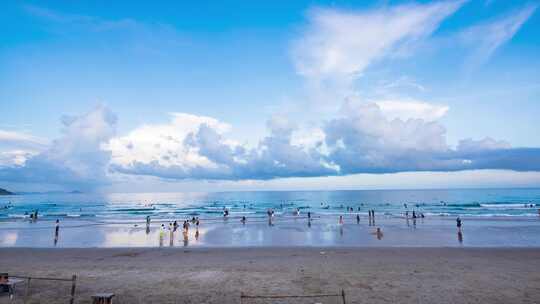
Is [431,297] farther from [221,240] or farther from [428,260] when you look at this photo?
[221,240]

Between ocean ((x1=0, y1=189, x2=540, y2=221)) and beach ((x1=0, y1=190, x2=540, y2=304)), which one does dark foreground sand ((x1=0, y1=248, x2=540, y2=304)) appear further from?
ocean ((x1=0, y1=189, x2=540, y2=221))

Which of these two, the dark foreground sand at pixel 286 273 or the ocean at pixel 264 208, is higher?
the ocean at pixel 264 208

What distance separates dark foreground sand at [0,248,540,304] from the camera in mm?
12977

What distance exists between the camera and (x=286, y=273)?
54.5ft

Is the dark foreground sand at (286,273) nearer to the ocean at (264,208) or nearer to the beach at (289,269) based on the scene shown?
the beach at (289,269)

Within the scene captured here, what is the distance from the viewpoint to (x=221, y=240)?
30.5m

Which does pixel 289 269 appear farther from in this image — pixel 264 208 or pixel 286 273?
pixel 264 208

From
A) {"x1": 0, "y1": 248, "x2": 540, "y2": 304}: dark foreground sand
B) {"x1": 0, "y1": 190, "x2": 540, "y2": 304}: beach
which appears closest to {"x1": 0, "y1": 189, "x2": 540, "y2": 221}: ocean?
{"x1": 0, "y1": 190, "x2": 540, "y2": 304}: beach

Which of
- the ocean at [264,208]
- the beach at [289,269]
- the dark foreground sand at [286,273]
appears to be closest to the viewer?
the dark foreground sand at [286,273]

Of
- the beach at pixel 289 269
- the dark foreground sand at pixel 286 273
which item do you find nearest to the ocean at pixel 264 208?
the beach at pixel 289 269

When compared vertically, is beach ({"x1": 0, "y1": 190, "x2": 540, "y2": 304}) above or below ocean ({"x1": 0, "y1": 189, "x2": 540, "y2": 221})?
below

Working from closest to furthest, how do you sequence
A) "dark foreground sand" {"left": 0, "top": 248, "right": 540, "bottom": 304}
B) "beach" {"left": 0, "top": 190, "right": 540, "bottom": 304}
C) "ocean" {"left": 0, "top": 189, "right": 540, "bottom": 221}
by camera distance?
"dark foreground sand" {"left": 0, "top": 248, "right": 540, "bottom": 304}
"beach" {"left": 0, "top": 190, "right": 540, "bottom": 304}
"ocean" {"left": 0, "top": 189, "right": 540, "bottom": 221}

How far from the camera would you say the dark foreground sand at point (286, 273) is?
1298 cm

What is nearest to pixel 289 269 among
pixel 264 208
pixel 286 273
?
pixel 286 273
